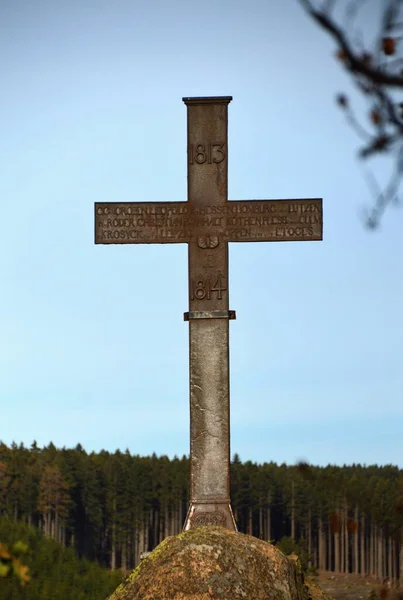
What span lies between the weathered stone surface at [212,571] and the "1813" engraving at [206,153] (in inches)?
201

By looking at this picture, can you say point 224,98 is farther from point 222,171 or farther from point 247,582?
point 247,582

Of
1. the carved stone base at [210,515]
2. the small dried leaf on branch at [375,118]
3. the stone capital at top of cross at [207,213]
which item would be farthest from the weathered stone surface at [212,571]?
the small dried leaf on branch at [375,118]

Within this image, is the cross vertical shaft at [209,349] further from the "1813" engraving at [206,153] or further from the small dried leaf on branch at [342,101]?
the small dried leaf on branch at [342,101]

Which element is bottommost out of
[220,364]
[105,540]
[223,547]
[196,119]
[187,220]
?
[105,540]

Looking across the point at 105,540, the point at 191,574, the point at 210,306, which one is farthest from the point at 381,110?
the point at 105,540

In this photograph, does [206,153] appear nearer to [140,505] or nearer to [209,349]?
[209,349]

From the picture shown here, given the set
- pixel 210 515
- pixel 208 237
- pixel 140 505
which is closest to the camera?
pixel 210 515

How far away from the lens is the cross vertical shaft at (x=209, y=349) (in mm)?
12383

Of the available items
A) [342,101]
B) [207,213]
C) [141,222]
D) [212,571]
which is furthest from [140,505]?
[342,101]

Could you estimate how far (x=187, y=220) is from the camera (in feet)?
42.3

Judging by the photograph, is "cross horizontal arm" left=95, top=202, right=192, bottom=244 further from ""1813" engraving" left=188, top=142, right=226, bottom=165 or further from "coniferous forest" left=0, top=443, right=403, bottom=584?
"coniferous forest" left=0, top=443, right=403, bottom=584

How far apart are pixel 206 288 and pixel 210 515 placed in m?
2.81

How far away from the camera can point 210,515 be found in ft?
40.2

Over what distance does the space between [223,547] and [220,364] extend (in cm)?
354
